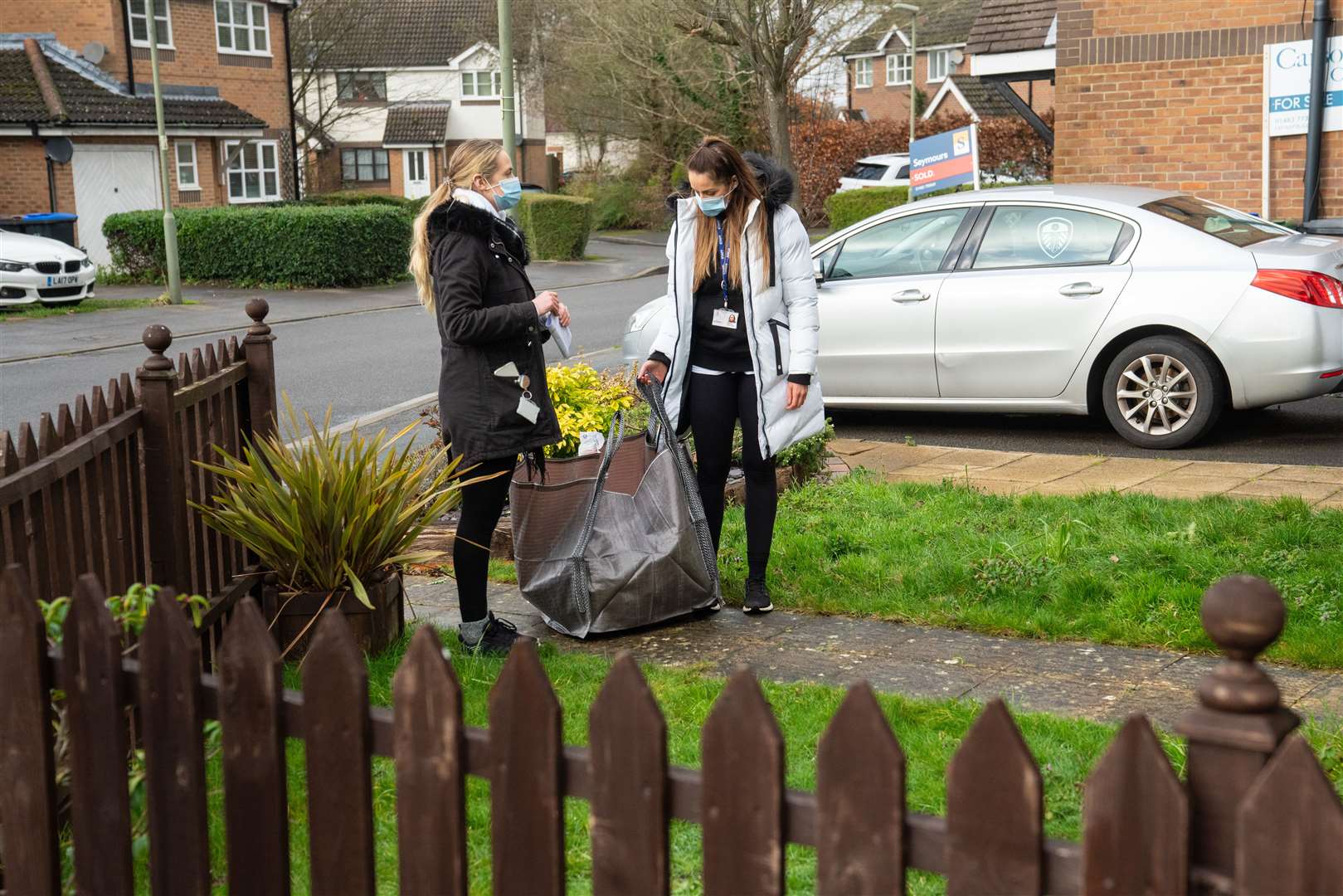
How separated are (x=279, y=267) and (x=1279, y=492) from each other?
2065cm

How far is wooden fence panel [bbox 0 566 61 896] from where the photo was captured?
2525 millimetres

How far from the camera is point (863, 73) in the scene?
224ft

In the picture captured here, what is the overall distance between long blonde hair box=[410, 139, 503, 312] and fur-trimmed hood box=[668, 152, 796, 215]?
75 cm

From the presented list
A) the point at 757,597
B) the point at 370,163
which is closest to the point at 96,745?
the point at 757,597

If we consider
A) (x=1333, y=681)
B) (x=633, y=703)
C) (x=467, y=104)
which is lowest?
(x=1333, y=681)

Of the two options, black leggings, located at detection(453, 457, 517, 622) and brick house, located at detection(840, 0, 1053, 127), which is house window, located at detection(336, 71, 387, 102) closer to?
brick house, located at detection(840, 0, 1053, 127)

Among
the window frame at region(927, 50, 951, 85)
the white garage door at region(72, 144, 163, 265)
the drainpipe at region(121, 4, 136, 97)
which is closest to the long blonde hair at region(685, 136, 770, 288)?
the white garage door at region(72, 144, 163, 265)

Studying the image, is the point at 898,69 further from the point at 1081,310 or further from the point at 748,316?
the point at 748,316

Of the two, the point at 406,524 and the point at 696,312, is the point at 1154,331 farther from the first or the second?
the point at 406,524

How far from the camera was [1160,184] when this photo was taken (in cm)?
1402

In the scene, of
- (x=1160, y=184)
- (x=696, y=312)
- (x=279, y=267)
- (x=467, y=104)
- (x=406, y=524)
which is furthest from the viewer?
(x=467, y=104)

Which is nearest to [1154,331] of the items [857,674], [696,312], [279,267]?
[696,312]

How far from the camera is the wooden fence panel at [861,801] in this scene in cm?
186

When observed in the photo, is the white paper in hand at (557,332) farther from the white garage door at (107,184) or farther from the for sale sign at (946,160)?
the white garage door at (107,184)
